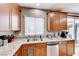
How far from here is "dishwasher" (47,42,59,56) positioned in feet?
14.2

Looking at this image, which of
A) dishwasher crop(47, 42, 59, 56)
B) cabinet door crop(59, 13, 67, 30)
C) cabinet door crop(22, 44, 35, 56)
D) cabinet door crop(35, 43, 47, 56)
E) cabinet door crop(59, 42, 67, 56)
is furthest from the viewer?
cabinet door crop(59, 13, 67, 30)

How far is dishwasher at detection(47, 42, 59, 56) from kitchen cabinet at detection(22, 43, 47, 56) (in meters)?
0.18

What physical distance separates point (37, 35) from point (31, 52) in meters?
1.16

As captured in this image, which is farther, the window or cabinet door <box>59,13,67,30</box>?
cabinet door <box>59,13,67,30</box>

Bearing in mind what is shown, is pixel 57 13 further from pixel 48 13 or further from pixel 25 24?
pixel 25 24

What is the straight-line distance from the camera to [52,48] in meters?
4.40

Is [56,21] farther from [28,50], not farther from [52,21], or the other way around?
[28,50]

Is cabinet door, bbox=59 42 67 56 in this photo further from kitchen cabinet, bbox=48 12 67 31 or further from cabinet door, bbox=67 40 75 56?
kitchen cabinet, bbox=48 12 67 31

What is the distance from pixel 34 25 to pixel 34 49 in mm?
1251

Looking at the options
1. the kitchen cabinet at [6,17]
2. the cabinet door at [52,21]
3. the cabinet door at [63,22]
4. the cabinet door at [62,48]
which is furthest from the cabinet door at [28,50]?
the cabinet door at [63,22]

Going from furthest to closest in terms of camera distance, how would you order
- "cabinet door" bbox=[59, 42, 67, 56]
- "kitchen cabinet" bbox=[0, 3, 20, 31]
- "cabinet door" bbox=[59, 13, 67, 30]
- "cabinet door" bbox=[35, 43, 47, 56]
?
"cabinet door" bbox=[59, 13, 67, 30], "cabinet door" bbox=[59, 42, 67, 56], "cabinet door" bbox=[35, 43, 47, 56], "kitchen cabinet" bbox=[0, 3, 20, 31]

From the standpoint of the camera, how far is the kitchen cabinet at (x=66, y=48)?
4.78 metres

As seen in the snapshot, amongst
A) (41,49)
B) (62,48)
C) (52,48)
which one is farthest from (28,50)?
(62,48)

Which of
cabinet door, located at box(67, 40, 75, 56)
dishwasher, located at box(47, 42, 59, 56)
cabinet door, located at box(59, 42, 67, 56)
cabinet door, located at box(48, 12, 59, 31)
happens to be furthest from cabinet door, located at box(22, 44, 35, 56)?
cabinet door, located at box(67, 40, 75, 56)
